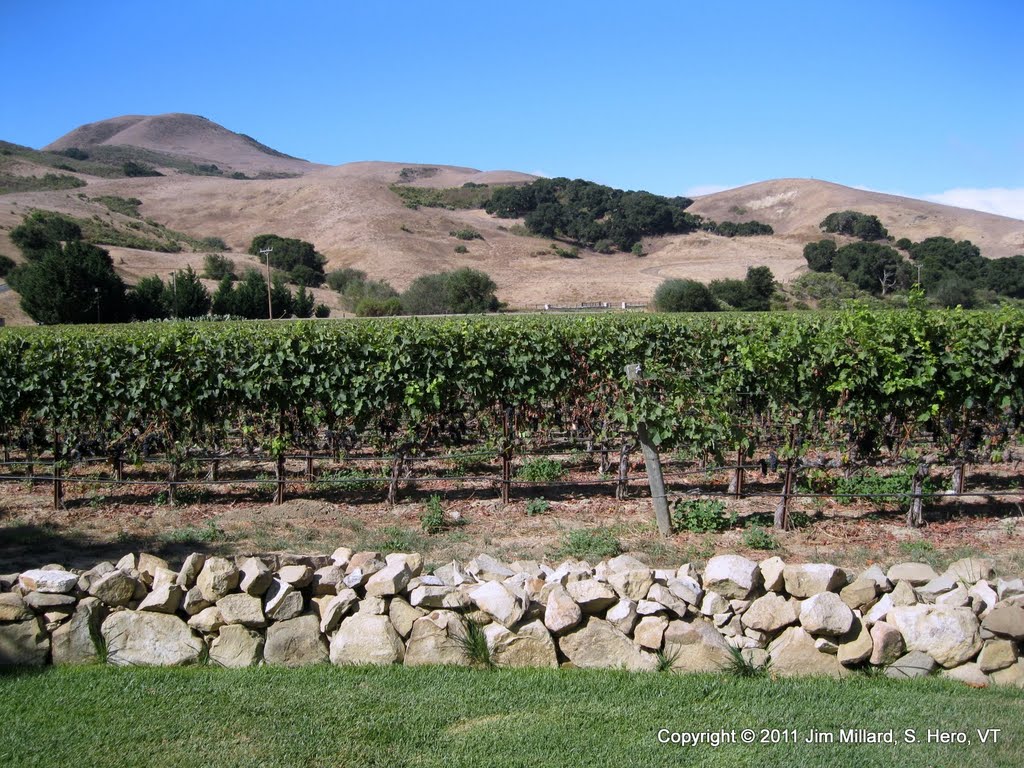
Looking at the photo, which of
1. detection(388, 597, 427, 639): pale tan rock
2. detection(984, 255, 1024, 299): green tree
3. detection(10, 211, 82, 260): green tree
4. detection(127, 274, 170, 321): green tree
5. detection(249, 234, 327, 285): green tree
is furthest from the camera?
detection(249, 234, 327, 285): green tree

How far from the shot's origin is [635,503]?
27.9 feet

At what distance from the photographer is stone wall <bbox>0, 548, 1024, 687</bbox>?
4.34 meters

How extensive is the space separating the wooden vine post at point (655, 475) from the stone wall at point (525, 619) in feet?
7.86

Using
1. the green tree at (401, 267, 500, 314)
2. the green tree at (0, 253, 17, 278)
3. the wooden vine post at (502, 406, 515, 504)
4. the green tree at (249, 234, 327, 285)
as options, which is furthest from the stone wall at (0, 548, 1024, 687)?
the green tree at (249, 234, 327, 285)

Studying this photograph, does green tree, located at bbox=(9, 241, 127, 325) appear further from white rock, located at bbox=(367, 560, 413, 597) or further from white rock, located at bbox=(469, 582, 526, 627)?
white rock, located at bbox=(469, 582, 526, 627)

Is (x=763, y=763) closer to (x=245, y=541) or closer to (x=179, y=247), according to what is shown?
(x=245, y=541)

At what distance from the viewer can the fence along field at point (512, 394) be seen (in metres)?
7.91

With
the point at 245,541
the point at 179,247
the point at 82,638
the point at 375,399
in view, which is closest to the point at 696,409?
the point at 375,399

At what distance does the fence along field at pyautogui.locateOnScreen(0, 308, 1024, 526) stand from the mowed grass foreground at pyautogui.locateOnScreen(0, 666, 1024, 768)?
383 centimetres

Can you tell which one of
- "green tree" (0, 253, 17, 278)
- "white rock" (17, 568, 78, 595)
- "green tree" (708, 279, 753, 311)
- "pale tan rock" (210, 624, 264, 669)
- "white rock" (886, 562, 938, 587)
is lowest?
"pale tan rock" (210, 624, 264, 669)

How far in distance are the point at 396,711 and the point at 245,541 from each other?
3891 mm

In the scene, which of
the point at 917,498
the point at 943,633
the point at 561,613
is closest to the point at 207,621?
the point at 561,613

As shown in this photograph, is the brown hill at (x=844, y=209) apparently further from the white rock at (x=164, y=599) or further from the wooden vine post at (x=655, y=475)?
the white rock at (x=164, y=599)

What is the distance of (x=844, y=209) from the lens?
331 feet
